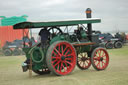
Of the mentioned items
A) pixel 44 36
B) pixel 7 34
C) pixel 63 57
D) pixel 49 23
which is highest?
pixel 49 23

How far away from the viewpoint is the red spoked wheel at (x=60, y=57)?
756 cm

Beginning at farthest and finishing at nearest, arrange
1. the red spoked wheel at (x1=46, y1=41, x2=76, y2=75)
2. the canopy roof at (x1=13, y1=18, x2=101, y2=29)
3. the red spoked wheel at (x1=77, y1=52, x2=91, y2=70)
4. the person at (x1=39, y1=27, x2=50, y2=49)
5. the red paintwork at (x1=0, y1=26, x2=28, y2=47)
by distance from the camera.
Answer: the red paintwork at (x1=0, y1=26, x2=28, y2=47) → the red spoked wheel at (x1=77, y1=52, x2=91, y2=70) → the person at (x1=39, y1=27, x2=50, y2=49) → the canopy roof at (x1=13, y1=18, x2=101, y2=29) → the red spoked wheel at (x1=46, y1=41, x2=76, y2=75)

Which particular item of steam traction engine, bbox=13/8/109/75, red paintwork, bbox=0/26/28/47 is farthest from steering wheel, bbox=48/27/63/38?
red paintwork, bbox=0/26/28/47

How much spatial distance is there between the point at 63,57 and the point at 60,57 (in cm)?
11

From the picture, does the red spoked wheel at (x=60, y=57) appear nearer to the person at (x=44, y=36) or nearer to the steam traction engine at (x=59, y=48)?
the steam traction engine at (x=59, y=48)

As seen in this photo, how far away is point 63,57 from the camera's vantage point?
795 centimetres

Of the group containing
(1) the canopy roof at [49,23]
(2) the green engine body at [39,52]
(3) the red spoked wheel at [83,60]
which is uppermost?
(1) the canopy roof at [49,23]

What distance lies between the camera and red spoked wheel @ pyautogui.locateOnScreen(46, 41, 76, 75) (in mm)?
7564

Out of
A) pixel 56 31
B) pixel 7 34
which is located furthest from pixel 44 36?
pixel 7 34

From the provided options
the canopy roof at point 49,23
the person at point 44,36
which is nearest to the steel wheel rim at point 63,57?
the person at point 44,36

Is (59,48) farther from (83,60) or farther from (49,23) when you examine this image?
(83,60)

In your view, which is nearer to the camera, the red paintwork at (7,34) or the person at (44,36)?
the person at (44,36)

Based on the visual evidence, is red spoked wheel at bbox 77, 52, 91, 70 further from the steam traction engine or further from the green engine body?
the green engine body

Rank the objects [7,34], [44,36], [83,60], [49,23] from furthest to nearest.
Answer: [7,34], [83,60], [44,36], [49,23]
